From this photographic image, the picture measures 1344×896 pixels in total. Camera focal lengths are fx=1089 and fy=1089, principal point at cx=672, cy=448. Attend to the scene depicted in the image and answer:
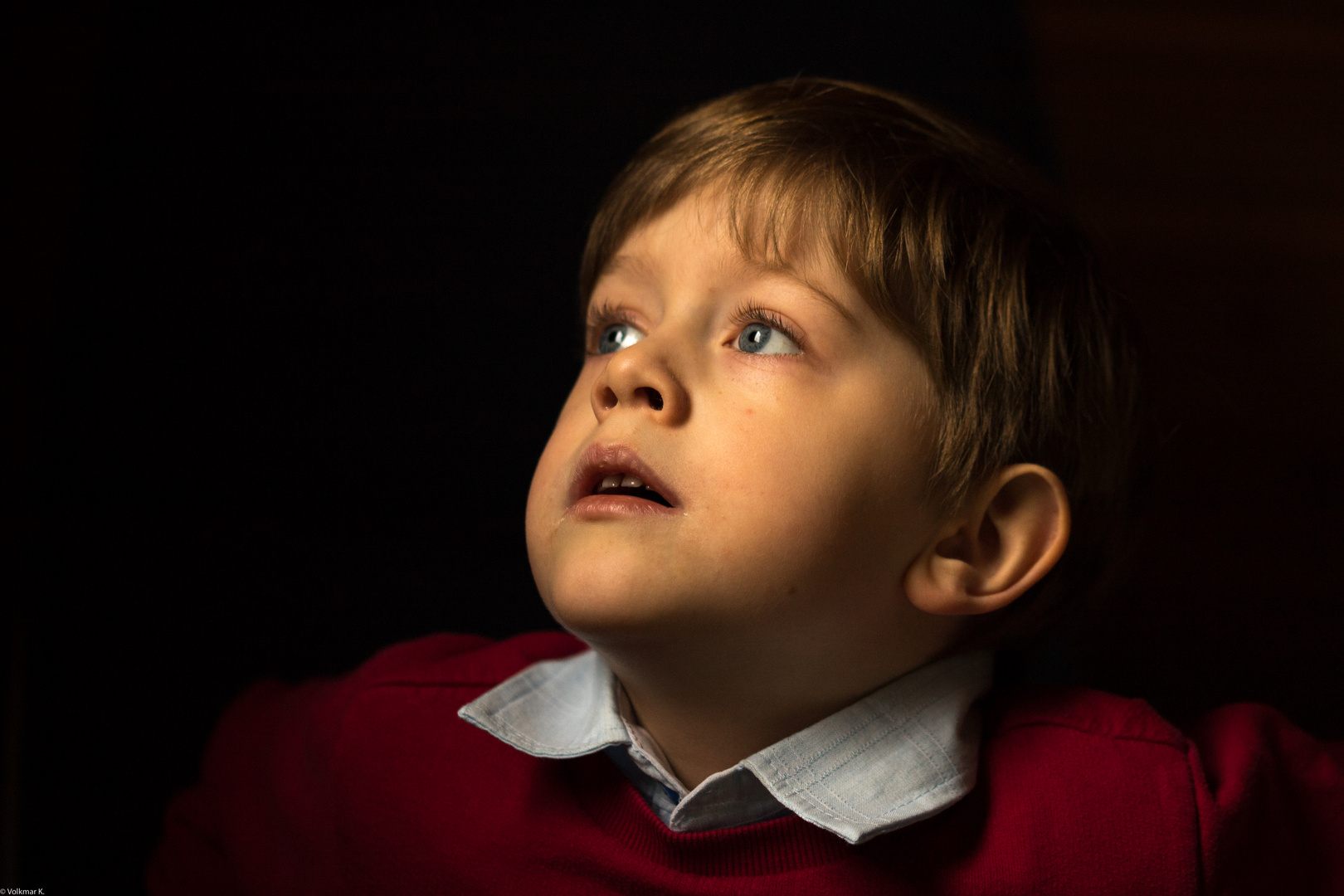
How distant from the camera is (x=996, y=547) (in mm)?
894

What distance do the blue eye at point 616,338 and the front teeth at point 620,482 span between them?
5.8 inches

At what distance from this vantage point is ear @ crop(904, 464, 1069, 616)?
2.81ft

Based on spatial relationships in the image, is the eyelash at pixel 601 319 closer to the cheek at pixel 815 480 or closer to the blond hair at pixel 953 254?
the blond hair at pixel 953 254

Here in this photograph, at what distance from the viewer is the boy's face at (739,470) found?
2.51ft

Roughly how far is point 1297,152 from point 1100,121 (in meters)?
0.22

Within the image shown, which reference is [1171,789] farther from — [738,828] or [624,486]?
[624,486]

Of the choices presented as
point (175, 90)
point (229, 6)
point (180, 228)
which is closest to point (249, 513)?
point (180, 228)

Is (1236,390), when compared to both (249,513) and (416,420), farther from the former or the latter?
(249,513)

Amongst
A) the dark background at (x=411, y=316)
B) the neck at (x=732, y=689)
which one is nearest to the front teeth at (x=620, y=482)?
the neck at (x=732, y=689)

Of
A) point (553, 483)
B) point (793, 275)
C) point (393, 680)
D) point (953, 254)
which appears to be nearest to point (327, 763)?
point (393, 680)

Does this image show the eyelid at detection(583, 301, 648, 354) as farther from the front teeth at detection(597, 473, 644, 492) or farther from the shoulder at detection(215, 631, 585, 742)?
the shoulder at detection(215, 631, 585, 742)

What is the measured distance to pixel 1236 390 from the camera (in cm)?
125

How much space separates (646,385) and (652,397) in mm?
20

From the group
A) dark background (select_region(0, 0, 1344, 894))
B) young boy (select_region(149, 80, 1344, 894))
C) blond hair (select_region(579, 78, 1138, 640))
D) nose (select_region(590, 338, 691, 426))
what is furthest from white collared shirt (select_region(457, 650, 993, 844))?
dark background (select_region(0, 0, 1344, 894))
